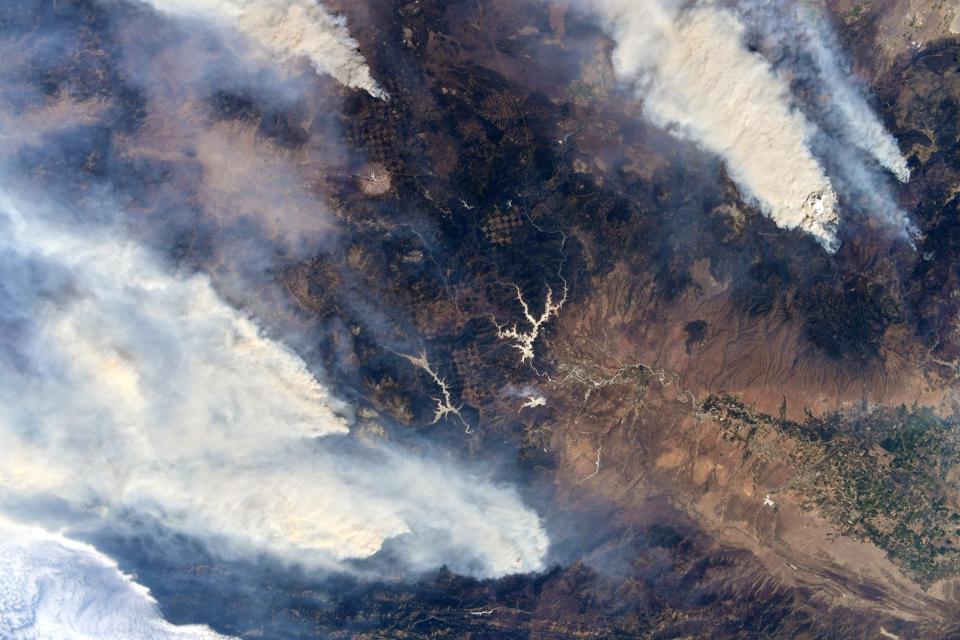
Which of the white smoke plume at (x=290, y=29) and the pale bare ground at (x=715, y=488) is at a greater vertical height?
the white smoke plume at (x=290, y=29)

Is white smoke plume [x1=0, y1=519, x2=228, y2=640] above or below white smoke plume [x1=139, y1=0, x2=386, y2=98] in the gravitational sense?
below

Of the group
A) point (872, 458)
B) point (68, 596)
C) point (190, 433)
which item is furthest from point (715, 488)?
point (68, 596)

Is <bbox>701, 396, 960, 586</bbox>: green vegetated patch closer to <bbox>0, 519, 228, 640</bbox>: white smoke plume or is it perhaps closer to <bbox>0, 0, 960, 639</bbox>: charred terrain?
<bbox>0, 0, 960, 639</bbox>: charred terrain

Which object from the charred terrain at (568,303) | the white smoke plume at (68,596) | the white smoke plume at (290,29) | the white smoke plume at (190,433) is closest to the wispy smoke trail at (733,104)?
the charred terrain at (568,303)

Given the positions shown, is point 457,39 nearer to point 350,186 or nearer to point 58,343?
point 350,186

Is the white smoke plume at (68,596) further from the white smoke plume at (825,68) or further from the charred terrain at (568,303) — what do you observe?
the white smoke plume at (825,68)

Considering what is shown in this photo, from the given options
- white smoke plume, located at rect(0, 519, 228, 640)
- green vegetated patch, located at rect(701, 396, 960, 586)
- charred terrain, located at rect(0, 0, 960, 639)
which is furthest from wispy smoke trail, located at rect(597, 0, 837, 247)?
white smoke plume, located at rect(0, 519, 228, 640)

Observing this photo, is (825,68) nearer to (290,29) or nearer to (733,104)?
(733,104)
